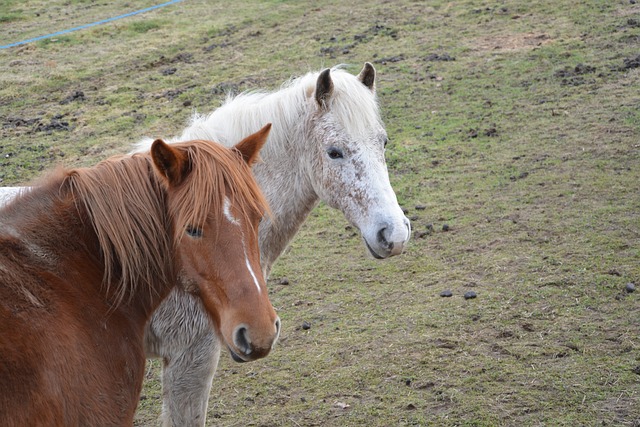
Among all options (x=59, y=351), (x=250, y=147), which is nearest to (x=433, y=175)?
(x=250, y=147)

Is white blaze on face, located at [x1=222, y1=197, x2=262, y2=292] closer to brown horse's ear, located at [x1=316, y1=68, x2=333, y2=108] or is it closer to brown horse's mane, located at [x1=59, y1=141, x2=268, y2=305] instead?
brown horse's mane, located at [x1=59, y1=141, x2=268, y2=305]

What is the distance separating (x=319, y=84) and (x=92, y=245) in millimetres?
1731

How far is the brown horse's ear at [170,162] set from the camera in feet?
8.56

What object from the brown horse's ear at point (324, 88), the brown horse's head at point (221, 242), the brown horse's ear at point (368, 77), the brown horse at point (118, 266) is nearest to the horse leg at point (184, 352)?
the brown horse at point (118, 266)

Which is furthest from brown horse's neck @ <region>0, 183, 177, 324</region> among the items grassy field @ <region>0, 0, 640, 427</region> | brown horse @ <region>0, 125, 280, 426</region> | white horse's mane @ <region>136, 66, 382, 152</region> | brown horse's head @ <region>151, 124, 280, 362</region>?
grassy field @ <region>0, 0, 640, 427</region>

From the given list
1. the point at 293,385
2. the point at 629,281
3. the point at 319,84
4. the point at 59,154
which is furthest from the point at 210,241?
the point at 59,154

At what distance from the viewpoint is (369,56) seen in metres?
10.2

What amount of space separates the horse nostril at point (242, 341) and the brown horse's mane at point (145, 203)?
0.45 meters

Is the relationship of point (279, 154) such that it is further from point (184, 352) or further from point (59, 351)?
point (59, 351)

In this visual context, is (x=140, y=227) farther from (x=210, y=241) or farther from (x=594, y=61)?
(x=594, y=61)

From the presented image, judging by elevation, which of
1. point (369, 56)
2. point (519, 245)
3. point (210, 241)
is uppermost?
point (210, 241)

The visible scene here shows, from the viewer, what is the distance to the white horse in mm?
3637

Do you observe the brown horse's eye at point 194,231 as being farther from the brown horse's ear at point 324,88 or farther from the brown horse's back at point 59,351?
the brown horse's ear at point 324,88

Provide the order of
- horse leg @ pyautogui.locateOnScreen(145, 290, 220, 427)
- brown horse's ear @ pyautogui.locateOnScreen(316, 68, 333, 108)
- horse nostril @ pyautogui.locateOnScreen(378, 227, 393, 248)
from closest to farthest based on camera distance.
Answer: horse leg @ pyautogui.locateOnScreen(145, 290, 220, 427)
horse nostril @ pyautogui.locateOnScreen(378, 227, 393, 248)
brown horse's ear @ pyautogui.locateOnScreen(316, 68, 333, 108)
